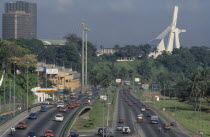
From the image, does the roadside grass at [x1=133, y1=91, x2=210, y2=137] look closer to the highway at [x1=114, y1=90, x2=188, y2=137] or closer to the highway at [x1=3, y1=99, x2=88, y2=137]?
the highway at [x1=114, y1=90, x2=188, y2=137]

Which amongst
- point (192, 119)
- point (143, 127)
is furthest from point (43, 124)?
point (192, 119)

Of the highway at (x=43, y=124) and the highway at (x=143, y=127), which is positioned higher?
the highway at (x=43, y=124)

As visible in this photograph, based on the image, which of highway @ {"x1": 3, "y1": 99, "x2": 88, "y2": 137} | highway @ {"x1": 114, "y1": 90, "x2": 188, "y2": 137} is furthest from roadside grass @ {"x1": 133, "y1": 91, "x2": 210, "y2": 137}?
highway @ {"x1": 3, "y1": 99, "x2": 88, "y2": 137}

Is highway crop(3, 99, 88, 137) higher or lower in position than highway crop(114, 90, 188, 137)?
higher

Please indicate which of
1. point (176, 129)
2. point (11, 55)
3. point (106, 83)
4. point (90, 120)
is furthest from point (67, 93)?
point (176, 129)

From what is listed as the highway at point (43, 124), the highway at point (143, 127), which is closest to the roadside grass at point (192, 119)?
the highway at point (143, 127)

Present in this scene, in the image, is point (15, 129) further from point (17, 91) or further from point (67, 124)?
point (17, 91)

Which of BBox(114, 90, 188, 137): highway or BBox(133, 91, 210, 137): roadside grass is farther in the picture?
BBox(133, 91, 210, 137): roadside grass

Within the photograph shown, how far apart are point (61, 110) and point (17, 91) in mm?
28030

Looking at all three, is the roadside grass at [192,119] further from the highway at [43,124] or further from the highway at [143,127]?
the highway at [43,124]

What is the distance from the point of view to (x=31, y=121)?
268ft

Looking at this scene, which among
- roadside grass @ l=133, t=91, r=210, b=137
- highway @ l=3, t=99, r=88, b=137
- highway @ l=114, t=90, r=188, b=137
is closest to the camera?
highway @ l=3, t=99, r=88, b=137

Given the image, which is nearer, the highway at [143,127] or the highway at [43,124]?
the highway at [43,124]

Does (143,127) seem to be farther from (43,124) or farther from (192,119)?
(192,119)
